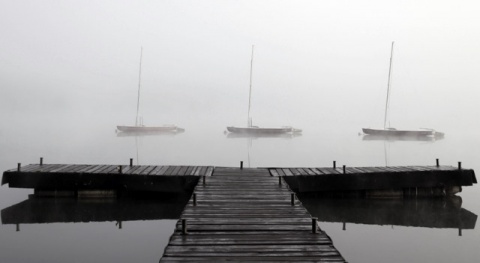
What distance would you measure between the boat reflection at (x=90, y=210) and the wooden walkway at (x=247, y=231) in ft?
12.2

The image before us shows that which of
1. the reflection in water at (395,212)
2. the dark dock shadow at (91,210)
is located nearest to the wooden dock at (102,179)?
the dark dock shadow at (91,210)

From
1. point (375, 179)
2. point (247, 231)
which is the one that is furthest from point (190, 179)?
point (247, 231)

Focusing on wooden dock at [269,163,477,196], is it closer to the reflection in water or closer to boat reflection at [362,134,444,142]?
the reflection in water

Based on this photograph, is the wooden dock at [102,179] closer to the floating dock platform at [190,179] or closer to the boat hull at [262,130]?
the floating dock platform at [190,179]

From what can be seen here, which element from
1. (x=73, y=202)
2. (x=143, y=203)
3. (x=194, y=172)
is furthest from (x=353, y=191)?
(x=73, y=202)

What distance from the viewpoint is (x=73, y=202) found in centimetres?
1630

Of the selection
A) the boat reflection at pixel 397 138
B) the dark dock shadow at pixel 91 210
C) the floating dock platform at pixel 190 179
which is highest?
the floating dock platform at pixel 190 179

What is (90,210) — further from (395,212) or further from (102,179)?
(395,212)

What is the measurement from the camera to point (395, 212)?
1566cm

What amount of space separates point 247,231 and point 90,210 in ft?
29.0

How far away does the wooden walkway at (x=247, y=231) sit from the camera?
6.89 meters

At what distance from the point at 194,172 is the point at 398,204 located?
Result: 744 centimetres

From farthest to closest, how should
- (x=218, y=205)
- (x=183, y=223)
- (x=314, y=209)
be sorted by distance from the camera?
(x=314, y=209) < (x=218, y=205) < (x=183, y=223)

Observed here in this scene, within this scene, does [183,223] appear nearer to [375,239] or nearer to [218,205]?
[218,205]
